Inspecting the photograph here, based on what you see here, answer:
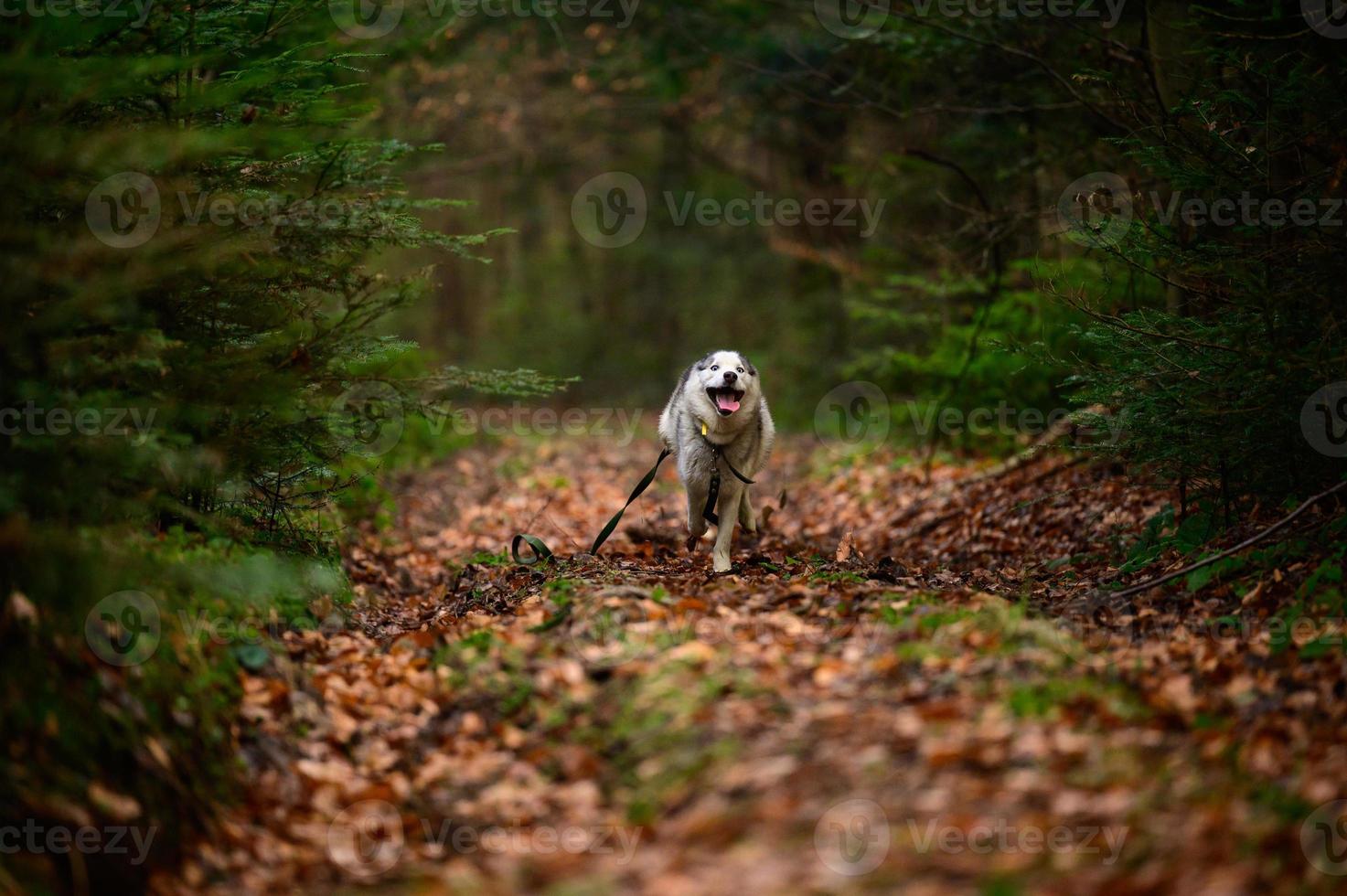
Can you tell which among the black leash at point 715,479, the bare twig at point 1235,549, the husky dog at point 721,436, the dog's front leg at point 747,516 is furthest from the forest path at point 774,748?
the dog's front leg at point 747,516

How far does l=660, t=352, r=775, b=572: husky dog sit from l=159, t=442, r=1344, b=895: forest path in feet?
4.21

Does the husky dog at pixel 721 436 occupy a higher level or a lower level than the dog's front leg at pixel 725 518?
higher

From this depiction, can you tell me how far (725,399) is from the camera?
7.93m

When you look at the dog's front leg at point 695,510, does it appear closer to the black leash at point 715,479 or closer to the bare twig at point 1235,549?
the black leash at point 715,479

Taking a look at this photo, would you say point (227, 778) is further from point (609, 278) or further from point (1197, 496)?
point (609, 278)

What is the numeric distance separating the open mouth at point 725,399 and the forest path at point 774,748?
1.49m

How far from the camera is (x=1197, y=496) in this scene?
7309 mm

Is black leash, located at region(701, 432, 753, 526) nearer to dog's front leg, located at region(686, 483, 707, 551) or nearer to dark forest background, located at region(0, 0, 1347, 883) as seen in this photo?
dog's front leg, located at region(686, 483, 707, 551)

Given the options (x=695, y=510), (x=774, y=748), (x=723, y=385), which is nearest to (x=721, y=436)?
(x=723, y=385)

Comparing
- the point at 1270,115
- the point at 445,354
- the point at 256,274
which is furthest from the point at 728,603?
the point at 445,354

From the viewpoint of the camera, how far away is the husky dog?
7902mm

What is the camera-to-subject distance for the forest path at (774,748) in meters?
3.55

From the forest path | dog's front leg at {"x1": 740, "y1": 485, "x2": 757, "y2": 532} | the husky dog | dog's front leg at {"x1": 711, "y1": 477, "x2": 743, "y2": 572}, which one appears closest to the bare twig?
the forest path

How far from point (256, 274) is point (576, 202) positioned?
83.0 feet
